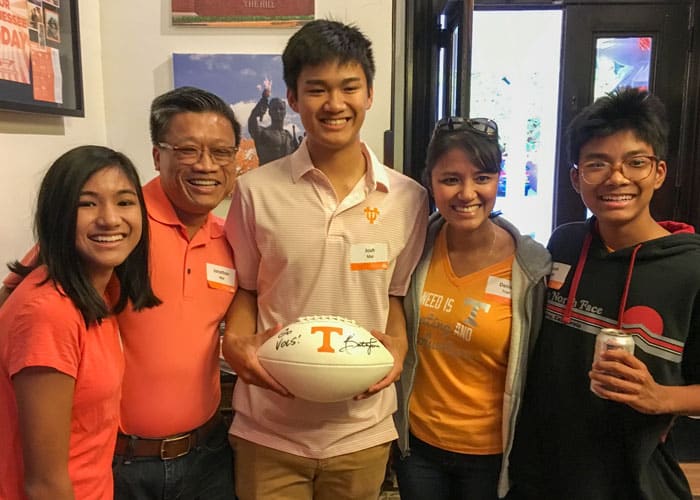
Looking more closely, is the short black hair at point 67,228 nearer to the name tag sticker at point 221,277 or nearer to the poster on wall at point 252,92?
the name tag sticker at point 221,277

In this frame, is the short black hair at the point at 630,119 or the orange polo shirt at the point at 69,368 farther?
the short black hair at the point at 630,119

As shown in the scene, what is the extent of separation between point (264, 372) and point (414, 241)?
1.80 ft

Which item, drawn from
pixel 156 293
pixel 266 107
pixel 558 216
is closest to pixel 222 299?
pixel 156 293

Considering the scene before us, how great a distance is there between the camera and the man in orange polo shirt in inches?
54.1

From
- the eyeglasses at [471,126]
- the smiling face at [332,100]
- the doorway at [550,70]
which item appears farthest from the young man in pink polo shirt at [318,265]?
the doorway at [550,70]

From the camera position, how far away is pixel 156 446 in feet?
4.55

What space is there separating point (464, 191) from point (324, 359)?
572 mm

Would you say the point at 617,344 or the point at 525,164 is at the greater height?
the point at 525,164

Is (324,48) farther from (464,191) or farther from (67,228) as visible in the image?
(67,228)

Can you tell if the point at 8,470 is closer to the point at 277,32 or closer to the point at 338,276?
the point at 338,276

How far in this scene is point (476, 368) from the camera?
152 centimetres

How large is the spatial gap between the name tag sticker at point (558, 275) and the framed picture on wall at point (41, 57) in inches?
69.9

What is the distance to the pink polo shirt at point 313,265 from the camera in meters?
1.46

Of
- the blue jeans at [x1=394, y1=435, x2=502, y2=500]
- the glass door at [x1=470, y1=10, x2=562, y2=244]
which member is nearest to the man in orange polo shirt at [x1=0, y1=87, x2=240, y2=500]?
the blue jeans at [x1=394, y1=435, x2=502, y2=500]
